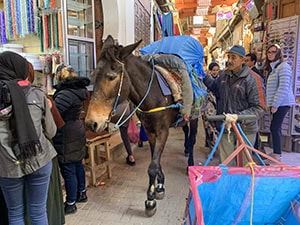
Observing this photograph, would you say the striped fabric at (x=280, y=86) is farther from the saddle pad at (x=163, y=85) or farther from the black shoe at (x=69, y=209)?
the black shoe at (x=69, y=209)

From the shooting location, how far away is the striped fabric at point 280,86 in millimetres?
4016

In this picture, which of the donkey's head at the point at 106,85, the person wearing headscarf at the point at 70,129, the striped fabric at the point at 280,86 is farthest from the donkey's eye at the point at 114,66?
the striped fabric at the point at 280,86

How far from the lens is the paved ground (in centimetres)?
266

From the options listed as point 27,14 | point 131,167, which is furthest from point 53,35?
point 131,167

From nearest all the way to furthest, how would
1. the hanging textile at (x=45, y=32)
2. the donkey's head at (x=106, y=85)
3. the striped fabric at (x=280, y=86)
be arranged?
the donkey's head at (x=106, y=85), the hanging textile at (x=45, y=32), the striped fabric at (x=280, y=86)

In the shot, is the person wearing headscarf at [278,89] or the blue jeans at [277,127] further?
the blue jeans at [277,127]

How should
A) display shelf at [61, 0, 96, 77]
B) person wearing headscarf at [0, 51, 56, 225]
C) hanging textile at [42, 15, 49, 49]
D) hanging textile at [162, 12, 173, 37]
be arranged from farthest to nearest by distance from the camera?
hanging textile at [162, 12, 173, 37]
display shelf at [61, 0, 96, 77]
hanging textile at [42, 15, 49, 49]
person wearing headscarf at [0, 51, 56, 225]

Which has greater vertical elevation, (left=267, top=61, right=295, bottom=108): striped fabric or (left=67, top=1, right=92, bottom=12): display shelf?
(left=67, top=1, right=92, bottom=12): display shelf

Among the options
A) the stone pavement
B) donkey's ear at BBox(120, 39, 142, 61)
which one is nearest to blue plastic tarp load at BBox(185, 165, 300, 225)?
the stone pavement

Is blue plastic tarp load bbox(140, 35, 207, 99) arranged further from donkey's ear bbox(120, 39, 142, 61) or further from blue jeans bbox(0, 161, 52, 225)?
blue jeans bbox(0, 161, 52, 225)

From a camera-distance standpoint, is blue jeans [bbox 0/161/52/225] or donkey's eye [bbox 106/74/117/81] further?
donkey's eye [bbox 106/74/117/81]

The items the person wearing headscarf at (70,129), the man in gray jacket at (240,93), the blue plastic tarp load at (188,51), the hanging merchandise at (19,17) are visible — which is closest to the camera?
the person wearing headscarf at (70,129)

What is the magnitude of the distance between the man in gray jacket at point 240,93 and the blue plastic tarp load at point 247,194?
70 cm

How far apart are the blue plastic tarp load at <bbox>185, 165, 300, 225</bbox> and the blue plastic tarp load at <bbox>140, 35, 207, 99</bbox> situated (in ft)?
4.61
